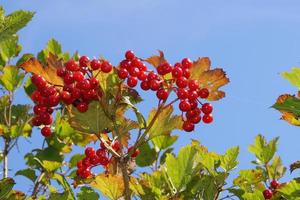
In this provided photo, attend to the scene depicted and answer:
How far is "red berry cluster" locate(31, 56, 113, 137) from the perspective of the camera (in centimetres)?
340

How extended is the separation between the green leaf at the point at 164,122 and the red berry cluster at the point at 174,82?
7cm

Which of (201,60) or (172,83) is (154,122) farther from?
(201,60)

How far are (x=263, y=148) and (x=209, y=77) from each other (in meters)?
1.63

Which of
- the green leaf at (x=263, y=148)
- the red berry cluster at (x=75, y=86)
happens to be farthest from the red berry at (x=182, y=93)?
the green leaf at (x=263, y=148)

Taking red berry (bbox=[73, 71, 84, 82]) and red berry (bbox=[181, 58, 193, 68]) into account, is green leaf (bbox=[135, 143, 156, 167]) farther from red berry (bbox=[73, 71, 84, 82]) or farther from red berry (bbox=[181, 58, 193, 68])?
red berry (bbox=[73, 71, 84, 82])

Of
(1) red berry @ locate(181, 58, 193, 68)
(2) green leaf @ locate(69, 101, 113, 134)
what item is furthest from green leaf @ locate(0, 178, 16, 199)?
(1) red berry @ locate(181, 58, 193, 68)

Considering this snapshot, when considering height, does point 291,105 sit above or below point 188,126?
below

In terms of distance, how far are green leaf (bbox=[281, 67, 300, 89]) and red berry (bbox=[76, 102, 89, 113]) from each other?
1.34 m

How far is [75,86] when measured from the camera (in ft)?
11.2

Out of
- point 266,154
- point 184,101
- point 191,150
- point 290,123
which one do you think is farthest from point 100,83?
point 266,154

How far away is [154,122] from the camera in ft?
11.6

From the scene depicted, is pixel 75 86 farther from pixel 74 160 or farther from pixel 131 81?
pixel 74 160

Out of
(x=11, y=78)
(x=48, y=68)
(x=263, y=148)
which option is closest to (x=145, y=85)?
(x=48, y=68)

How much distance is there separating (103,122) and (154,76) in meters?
0.49
